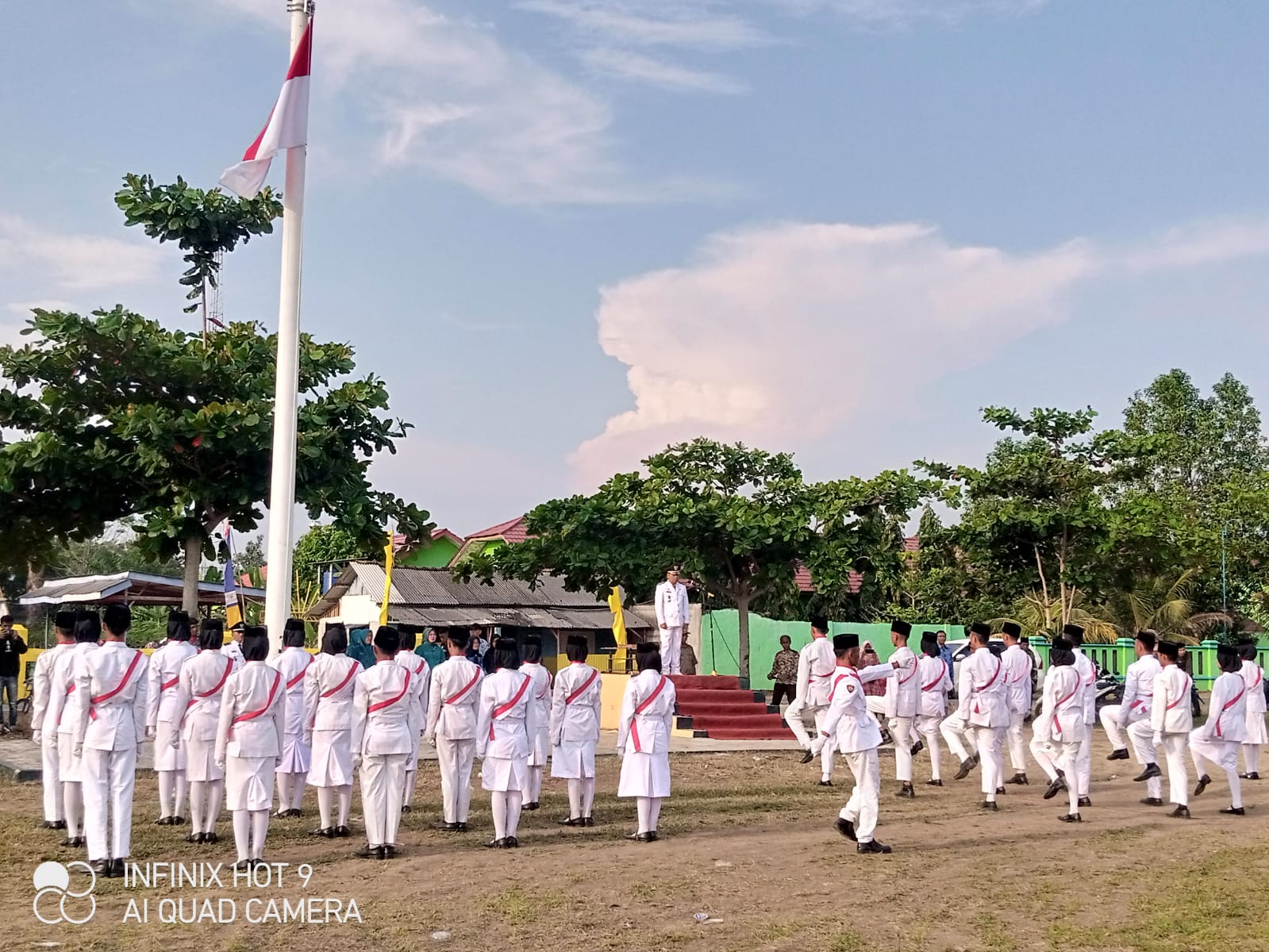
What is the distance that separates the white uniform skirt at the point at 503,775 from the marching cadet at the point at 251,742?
5.62ft

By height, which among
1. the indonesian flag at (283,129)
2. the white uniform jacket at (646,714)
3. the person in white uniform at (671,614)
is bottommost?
the white uniform jacket at (646,714)

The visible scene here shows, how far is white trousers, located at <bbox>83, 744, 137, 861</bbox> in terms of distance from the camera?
833cm

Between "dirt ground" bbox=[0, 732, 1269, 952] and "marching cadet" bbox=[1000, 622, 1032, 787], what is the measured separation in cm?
159

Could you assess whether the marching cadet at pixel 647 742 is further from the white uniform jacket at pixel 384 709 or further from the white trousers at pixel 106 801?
the white trousers at pixel 106 801

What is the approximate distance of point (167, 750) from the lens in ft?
35.2

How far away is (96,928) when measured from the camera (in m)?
7.00

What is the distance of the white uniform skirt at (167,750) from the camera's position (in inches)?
420

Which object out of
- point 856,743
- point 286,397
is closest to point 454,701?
point 856,743

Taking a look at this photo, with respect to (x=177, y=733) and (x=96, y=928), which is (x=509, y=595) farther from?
(x=96, y=928)

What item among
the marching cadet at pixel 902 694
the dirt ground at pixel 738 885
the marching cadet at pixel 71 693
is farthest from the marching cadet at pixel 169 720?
the marching cadet at pixel 902 694

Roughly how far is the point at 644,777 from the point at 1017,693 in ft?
19.2

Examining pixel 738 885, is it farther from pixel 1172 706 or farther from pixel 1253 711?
pixel 1253 711

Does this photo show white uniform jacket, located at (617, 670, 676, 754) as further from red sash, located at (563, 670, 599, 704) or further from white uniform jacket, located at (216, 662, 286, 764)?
white uniform jacket, located at (216, 662, 286, 764)

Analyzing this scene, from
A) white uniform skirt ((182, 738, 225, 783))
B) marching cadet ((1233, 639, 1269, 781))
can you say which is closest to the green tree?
marching cadet ((1233, 639, 1269, 781))
